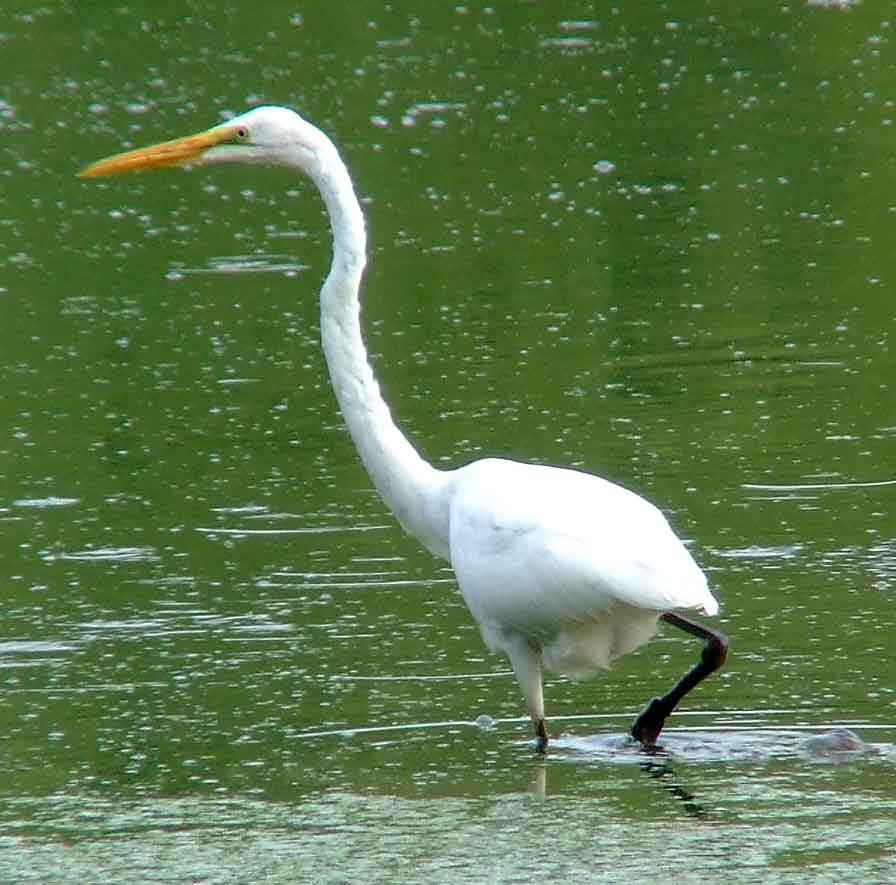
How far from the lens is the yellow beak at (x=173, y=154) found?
19.3ft

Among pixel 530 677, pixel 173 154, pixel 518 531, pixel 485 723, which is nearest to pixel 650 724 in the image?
pixel 530 677

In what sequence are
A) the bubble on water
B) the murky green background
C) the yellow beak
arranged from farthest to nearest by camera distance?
the yellow beak < the bubble on water < the murky green background

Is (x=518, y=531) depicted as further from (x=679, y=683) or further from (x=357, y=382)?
(x=357, y=382)

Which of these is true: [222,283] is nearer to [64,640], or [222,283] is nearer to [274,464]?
[274,464]

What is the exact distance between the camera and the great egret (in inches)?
201

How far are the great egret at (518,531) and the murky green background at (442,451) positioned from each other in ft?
0.91

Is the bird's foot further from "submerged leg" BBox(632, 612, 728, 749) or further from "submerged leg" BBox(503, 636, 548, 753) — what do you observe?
"submerged leg" BBox(503, 636, 548, 753)

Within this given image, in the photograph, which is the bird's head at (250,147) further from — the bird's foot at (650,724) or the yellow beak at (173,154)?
the bird's foot at (650,724)

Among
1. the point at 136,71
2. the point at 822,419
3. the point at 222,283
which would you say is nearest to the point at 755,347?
the point at 822,419

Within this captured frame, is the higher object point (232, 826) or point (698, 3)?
point (698, 3)

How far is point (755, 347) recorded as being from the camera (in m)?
8.86

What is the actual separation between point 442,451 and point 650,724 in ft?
8.66

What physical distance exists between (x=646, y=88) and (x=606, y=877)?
34.9 feet

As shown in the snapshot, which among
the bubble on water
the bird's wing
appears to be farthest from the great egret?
the bubble on water
